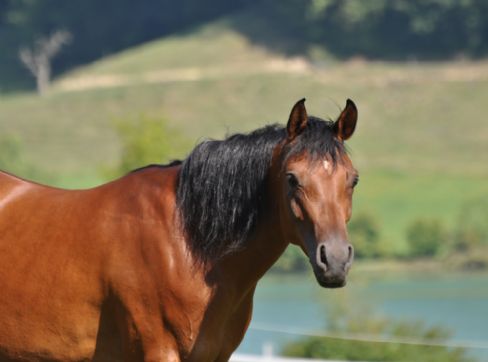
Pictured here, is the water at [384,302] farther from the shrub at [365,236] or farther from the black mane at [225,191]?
the black mane at [225,191]

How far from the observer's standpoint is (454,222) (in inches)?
1777

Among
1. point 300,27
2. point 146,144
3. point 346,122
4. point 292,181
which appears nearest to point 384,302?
point 146,144

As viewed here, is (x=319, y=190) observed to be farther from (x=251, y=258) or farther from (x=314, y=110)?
(x=314, y=110)

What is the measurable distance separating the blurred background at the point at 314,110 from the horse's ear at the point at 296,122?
7.90 m

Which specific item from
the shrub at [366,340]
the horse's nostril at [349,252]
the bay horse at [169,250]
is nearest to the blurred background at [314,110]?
the shrub at [366,340]

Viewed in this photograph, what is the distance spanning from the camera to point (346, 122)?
5.35 meters

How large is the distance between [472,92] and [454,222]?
63.4ft

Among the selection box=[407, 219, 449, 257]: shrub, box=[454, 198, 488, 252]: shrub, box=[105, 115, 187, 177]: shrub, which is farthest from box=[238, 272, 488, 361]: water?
box=[105, 115, 187, 177]: shrub

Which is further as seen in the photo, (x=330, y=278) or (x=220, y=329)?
(x=220, y=329)

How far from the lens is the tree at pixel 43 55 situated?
76.4 meters

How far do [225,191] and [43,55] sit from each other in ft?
250

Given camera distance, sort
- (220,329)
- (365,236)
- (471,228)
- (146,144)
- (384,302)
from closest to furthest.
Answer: (220,329), (384,302), (146,144), (471,228), (365,236)

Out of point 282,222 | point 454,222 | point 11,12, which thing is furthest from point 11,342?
point 11,12

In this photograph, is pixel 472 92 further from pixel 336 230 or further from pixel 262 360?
pixel 336 230
